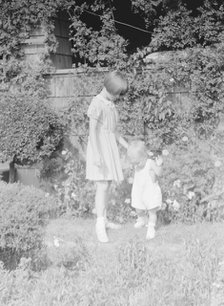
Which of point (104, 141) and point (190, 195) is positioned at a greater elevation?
point (104, 141)

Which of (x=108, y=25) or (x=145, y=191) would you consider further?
(x=108, y=25)

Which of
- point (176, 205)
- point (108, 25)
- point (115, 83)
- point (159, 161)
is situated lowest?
point (176, 205)

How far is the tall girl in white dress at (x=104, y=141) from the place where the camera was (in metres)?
5.70

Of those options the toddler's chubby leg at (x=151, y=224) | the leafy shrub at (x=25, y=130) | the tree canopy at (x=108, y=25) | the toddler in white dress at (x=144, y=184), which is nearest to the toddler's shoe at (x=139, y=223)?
the toddler in white dress at (x=144, y=184)

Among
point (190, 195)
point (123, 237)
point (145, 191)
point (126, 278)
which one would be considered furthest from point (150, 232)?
point (126, 278)

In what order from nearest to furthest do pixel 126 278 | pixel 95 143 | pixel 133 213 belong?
1. pixel 126 278
2. pixel 95 143
3. pixel 133 213

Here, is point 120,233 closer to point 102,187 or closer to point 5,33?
point 102,187

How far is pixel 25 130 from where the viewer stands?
698cm

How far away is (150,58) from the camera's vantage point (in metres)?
7.32

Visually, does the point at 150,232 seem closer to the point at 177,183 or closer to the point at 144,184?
the point at 144,184

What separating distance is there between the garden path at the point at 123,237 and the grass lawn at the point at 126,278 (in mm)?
27

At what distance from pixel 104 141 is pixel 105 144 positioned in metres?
0.03

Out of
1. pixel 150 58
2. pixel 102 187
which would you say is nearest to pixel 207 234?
pixel 102 187

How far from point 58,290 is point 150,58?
4.08 metres
